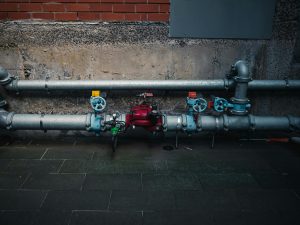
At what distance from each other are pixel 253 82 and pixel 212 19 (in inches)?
48.6

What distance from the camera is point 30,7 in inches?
169

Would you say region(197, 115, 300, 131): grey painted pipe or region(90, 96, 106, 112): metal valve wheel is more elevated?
region(90, 96, 106, 112): metal valve wheel

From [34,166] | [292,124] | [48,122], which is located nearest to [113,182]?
[34,166]

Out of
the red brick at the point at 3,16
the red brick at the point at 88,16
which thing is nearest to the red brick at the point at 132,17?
the red brick at the point at 88,16

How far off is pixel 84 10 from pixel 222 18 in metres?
2.23

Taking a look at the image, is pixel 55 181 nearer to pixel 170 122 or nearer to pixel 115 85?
pixel 115 85

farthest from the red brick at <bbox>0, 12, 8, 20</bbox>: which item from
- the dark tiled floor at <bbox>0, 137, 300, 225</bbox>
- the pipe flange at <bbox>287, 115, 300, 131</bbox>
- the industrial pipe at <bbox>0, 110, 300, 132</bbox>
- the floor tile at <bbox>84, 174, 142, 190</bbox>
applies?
the pipe flange at <bbox>287, 115, 300, 131</bbox>

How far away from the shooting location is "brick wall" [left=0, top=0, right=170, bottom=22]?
429 cm

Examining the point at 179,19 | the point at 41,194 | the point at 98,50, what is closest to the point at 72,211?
the point at 41,194

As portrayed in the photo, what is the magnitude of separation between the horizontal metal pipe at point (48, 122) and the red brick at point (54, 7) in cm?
169

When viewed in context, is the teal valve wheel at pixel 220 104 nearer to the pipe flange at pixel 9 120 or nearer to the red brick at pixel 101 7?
the red brick at pixel 101 7

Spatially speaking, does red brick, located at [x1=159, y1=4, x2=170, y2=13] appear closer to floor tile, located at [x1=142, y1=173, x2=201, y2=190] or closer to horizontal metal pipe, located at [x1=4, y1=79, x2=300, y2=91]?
horizontal metal pipe, located at [x1=4, y1=79, x2=300, y2=91]

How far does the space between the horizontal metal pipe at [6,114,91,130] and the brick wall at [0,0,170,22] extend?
1589 mm

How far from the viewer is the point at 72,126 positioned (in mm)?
4246
